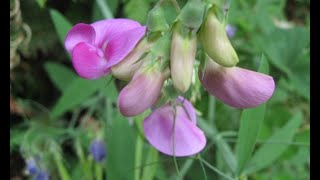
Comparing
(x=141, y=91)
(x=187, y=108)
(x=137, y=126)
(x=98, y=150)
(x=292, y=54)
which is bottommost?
(x=292, y=54)

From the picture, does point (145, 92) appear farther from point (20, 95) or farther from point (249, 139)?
point (20, 95)

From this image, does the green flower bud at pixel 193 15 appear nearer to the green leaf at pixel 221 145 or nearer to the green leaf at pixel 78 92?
the green leaf at pixel 221 145

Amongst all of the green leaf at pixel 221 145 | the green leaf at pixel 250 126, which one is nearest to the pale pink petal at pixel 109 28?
the green leaf at pixel 250 126

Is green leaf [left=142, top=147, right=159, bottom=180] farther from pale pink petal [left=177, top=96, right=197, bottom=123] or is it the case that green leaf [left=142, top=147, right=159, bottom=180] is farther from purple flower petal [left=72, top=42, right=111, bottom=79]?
purple flower petal [left=72, top=42, right=111, bottom=79]

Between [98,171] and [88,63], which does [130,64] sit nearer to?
[88,63]

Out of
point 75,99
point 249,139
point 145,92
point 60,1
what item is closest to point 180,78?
point 145,92

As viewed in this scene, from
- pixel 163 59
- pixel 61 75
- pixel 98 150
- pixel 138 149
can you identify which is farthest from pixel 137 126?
pixel 61 75

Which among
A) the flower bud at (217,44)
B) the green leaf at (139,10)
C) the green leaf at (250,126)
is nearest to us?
the flower bud at (217,44)
